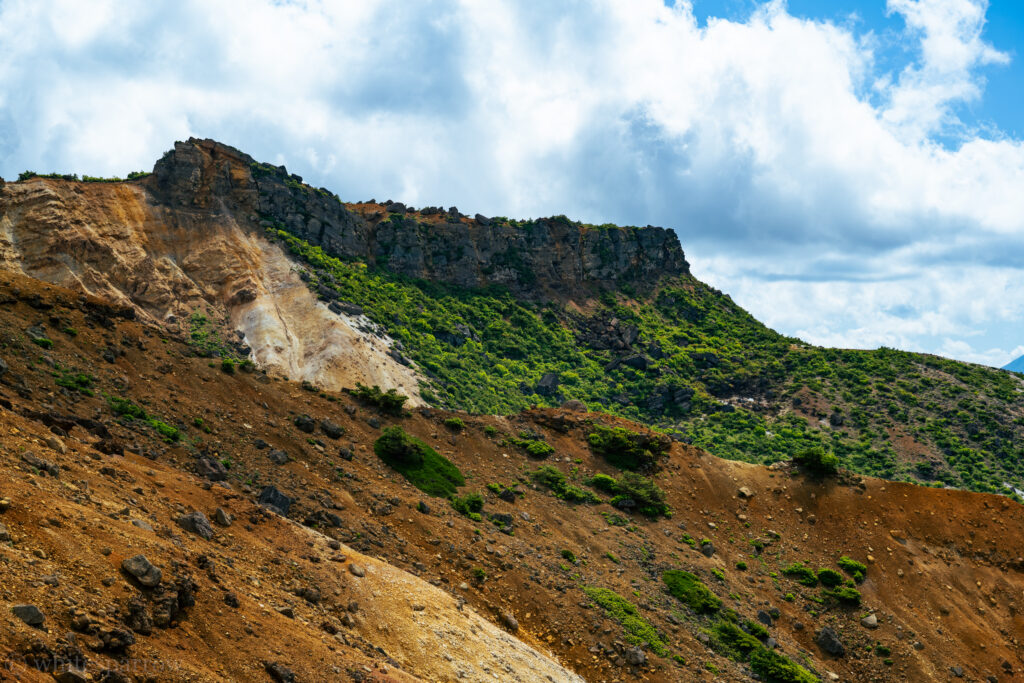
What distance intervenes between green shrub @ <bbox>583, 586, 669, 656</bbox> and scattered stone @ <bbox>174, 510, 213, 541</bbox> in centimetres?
1658

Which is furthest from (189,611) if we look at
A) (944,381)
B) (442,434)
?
(944,381)

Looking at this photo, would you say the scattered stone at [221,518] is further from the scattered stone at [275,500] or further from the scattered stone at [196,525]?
the scattered stone at [275,500]

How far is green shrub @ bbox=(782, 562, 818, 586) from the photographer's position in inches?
Result: 1438

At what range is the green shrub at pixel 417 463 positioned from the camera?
32.4 m

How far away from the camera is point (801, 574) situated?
3700cm

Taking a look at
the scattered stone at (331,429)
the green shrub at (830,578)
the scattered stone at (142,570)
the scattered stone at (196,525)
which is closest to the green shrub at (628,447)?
the green shrub at (830,578)

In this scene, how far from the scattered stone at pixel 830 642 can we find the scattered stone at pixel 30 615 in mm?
34223

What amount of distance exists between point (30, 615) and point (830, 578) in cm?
3788

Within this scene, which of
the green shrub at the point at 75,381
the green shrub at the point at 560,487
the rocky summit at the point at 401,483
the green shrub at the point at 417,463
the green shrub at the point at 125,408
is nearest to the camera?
the rocky summit at the point at 401,483

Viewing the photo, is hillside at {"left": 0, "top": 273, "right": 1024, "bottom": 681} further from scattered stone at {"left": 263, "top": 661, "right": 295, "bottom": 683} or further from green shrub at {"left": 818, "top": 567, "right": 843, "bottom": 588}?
green shrub at {"left": 818, "top": 567, "right": 843, "bottom": 588}

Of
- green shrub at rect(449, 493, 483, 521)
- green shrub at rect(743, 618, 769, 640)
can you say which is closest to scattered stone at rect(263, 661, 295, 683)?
green shrub at rect(449, 493, 483, 521)

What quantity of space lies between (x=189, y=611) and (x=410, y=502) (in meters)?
15.2

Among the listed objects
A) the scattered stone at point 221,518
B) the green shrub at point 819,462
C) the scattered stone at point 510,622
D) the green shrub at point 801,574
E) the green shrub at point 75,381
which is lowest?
the scattered stone at point 510,622

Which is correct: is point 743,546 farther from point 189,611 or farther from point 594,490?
point 189,611
